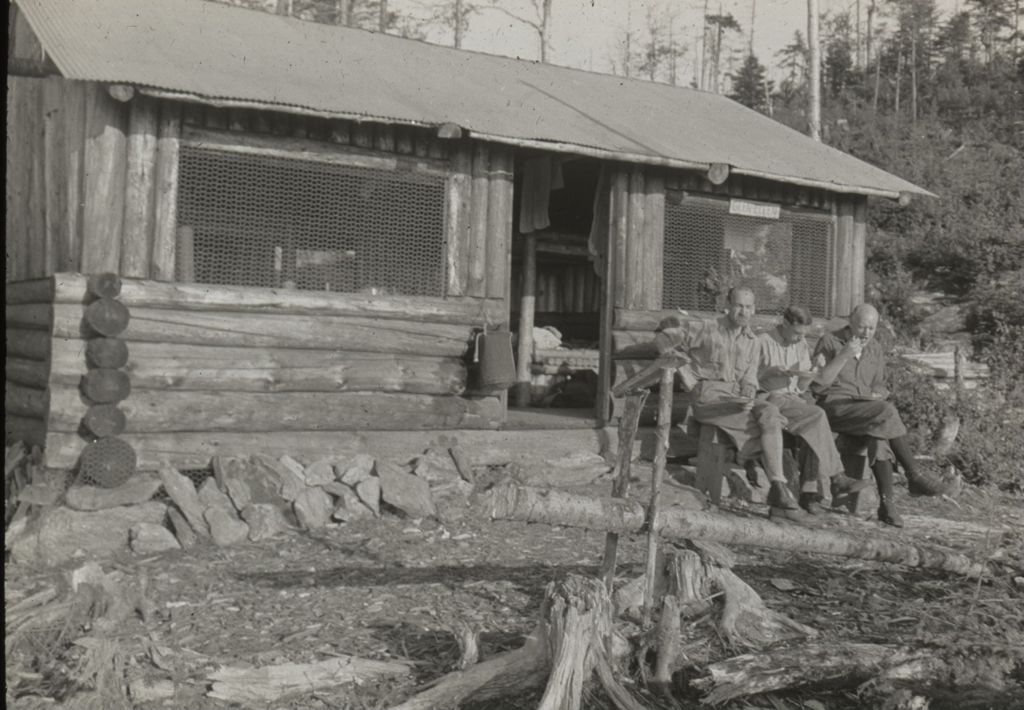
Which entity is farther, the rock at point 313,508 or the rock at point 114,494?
the rock at point 313,508

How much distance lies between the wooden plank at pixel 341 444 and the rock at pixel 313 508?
0.62 meters

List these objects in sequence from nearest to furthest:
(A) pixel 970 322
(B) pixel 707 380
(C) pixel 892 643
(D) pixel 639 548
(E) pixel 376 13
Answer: (C) pixel 892 643
(D) pixel 639 548
(B) pixel 707 380
(A) pixel 970 322
(E) pixel 376 13

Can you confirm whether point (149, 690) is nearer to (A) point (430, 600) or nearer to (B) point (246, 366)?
(A) point (430, 600)

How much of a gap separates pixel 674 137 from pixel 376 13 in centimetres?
2672

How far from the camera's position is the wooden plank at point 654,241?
9.81 m

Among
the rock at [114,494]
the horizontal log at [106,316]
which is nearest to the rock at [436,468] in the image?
the rock at [114,494]

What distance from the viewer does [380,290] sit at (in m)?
8.95

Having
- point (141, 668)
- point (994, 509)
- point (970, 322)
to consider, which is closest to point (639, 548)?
point (141, 668)

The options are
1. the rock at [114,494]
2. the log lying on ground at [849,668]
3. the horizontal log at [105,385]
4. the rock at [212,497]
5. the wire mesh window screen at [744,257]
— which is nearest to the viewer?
the log lying on ground at [849,668]

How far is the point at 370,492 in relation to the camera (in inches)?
302

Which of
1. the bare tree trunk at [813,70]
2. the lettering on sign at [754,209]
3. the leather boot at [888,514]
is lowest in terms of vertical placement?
the leather boot at [888,514]

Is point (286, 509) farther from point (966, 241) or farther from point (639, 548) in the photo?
point (966, 241)

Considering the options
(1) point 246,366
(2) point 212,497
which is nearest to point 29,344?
(1) point 246,366

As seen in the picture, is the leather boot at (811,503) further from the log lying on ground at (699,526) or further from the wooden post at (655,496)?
the wooden post at (655,496)
